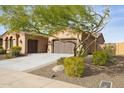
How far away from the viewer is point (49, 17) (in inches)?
508

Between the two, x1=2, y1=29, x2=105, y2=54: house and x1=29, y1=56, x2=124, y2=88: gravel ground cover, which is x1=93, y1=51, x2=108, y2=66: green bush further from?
x1=2, y1=29, x2=105, y2=54: house

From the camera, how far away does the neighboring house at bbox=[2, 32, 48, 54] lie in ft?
83.8

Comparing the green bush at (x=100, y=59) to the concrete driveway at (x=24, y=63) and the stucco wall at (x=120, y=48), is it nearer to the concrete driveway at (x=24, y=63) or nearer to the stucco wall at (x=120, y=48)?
the concrete driveway at (x=24, y=63)

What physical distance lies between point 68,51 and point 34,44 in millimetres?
4942

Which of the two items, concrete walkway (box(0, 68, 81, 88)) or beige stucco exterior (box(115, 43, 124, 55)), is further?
beige stucco exterior (box(115, 43, 124, 55))

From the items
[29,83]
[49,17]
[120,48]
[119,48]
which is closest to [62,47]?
[119,48]

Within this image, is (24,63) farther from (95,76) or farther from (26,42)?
(26,42)

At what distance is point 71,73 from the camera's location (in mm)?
11320

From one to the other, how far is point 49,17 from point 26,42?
13.4 m

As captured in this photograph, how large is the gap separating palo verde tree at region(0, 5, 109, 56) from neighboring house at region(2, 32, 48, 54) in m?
11.7

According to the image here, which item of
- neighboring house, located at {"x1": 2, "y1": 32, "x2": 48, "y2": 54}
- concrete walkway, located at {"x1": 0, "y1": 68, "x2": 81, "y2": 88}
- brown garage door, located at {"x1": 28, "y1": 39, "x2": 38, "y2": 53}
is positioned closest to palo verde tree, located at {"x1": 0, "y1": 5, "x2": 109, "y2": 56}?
concrete walkway, located at {"x1": 0, "y1": 68, "x2": 81, "y2": 88}

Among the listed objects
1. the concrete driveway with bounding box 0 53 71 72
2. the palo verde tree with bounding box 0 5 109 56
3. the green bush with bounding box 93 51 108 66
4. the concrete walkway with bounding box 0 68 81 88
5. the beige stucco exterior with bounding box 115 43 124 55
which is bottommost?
the concrete walkway with bounding box 0 68 81 88
